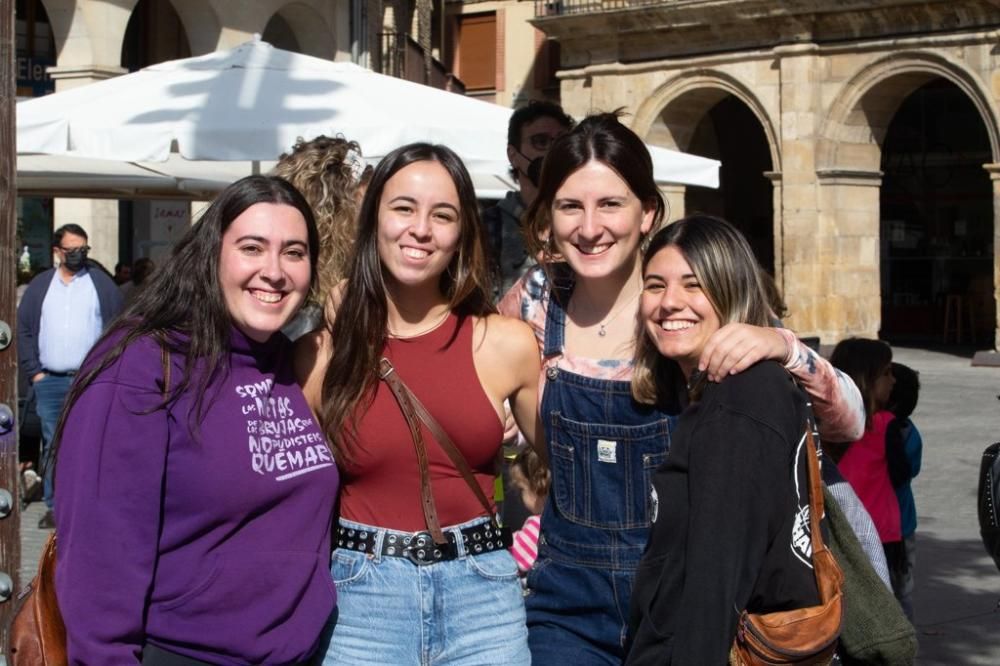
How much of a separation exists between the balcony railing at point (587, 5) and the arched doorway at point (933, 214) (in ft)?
21.6

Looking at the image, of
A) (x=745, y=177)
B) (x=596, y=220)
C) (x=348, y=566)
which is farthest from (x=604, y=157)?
(x=745, y=177)

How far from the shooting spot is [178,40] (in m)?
23.5

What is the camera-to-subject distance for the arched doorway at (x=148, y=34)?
75.3 ft

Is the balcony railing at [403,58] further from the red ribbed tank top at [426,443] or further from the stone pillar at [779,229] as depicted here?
the red ribbed tank top at [426,443]

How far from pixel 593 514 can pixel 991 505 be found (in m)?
1.21

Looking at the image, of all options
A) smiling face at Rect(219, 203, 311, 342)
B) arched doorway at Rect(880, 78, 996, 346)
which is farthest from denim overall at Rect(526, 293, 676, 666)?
arched doorway at Rect(880, 78, 996, 346)

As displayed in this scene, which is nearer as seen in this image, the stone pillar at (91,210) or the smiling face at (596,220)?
the smiling face at (596,220)

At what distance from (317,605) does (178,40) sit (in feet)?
71.6

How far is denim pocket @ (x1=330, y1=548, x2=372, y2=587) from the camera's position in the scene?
306 centimetres

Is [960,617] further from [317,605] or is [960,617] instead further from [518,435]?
[317,605]

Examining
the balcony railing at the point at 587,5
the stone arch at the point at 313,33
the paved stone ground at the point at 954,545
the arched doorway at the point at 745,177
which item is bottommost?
the paved stone ground at the point at 954,545

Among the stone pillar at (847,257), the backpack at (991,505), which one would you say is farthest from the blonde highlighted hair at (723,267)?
the stone pillar at (847,257)

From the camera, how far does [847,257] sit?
85.0 ft

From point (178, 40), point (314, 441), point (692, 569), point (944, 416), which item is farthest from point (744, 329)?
point (178, 40)
